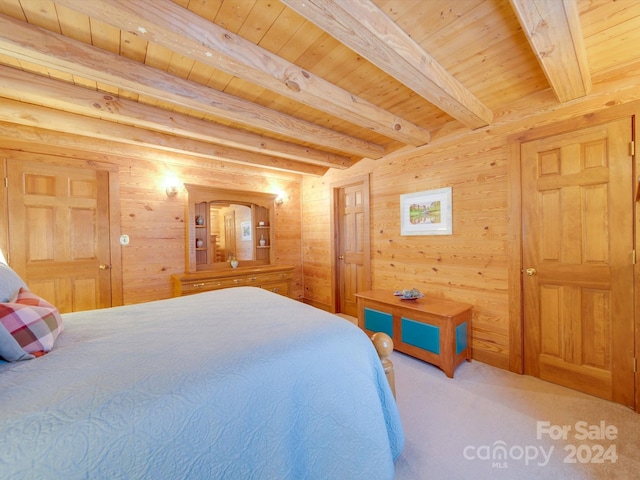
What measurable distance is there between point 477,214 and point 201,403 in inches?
110

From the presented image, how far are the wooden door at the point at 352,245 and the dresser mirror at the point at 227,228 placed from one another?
3.88ft

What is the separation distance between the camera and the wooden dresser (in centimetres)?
334

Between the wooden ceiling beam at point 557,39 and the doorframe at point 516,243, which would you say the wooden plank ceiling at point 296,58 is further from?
the doorframe at point 516,243

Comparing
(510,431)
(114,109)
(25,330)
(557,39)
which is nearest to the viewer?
(25,330)

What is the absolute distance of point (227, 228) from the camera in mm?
4035

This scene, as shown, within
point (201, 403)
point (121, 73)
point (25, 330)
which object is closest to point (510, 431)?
point (201, 403)

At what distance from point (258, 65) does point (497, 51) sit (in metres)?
1.61

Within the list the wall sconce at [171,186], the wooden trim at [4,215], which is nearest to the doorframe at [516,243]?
the wall sconce at [171,186]

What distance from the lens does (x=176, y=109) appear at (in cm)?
251

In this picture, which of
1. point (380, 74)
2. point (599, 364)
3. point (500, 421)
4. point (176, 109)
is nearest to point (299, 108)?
point (380, 74)

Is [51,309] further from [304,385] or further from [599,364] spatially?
[599,364]

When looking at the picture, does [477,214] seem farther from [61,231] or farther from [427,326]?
[61,231]

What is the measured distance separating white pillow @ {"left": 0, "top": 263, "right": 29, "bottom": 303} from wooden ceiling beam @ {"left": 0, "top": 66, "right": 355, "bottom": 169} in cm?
147

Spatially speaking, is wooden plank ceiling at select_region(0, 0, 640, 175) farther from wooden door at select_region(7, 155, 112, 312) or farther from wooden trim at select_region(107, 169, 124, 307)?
wooden trim at select_region(107, 169, 124, 307)
